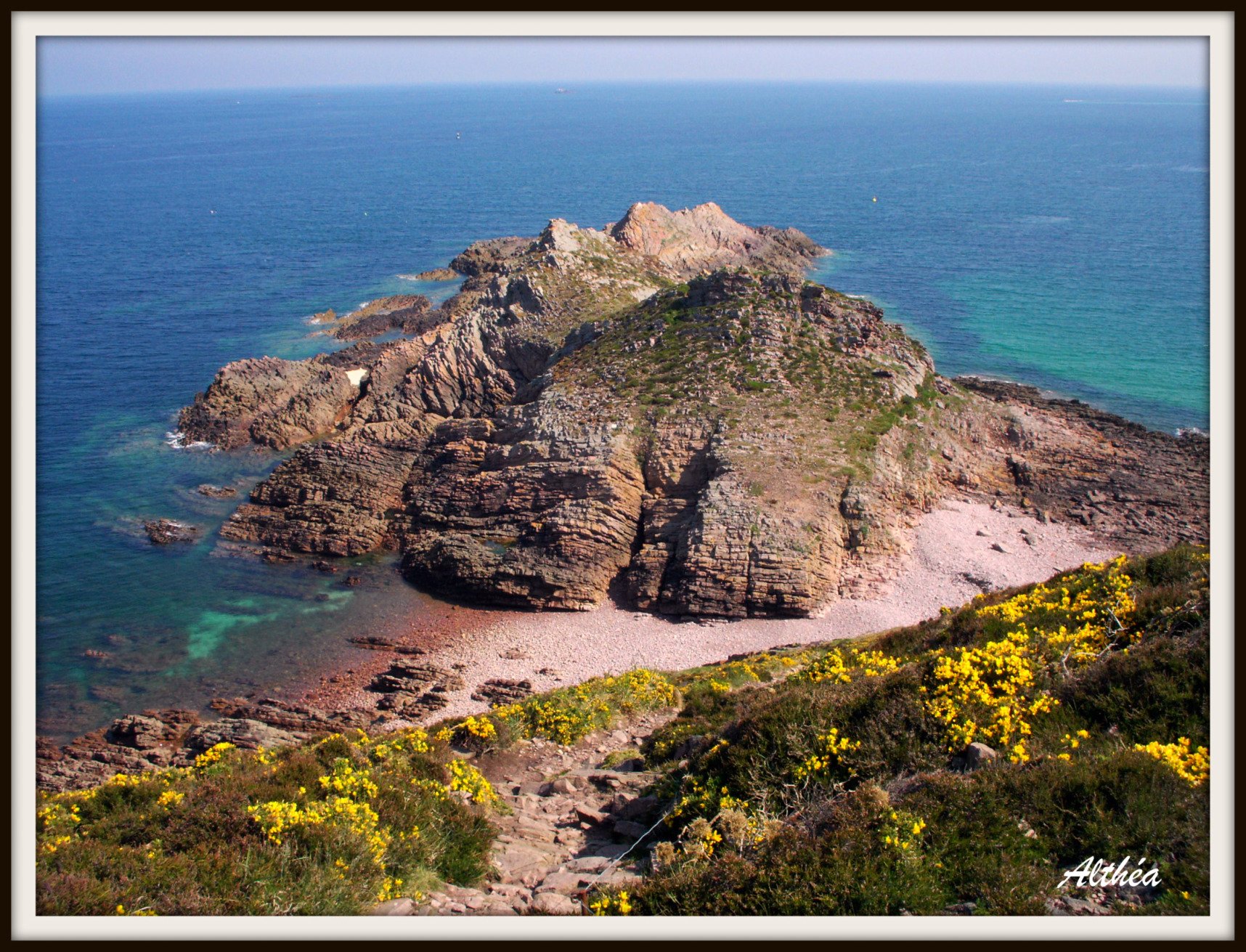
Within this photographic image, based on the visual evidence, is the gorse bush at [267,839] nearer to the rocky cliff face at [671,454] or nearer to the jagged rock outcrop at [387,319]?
the rocky cliff face at [671,454]

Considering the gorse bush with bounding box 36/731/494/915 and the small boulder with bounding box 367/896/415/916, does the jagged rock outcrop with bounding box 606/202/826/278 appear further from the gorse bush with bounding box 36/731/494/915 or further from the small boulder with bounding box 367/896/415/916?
the small boulder with bounding box 367/896/415/916

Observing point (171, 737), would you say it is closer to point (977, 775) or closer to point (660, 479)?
point (660, 479)

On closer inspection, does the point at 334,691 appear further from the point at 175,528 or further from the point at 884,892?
the point at 884,892

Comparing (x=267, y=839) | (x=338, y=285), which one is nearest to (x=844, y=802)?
(x=267, y=839)

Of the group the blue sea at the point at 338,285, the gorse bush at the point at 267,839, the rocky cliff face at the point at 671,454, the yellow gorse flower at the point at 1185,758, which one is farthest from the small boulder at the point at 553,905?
the rocky cliff face at the point at 671,454

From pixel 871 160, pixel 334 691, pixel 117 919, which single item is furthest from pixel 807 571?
pixel 871 160

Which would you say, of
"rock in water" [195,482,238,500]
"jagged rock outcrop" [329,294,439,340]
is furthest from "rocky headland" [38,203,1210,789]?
"jagged rock outcrop" [329,294,439,340]

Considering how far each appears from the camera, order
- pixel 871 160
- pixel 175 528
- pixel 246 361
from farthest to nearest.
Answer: pixel 871 160 → pixel 246 361 → pixel 175 528

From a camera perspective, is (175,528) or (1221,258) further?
(175,528)
